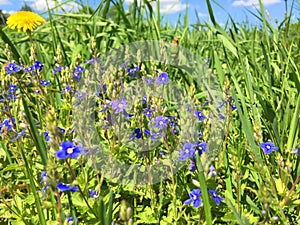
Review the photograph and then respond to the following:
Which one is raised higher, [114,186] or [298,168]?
[298,168]

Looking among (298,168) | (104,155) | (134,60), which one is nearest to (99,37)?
(134,60)

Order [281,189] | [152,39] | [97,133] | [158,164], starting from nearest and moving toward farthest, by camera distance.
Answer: [281,189] < [158,164] < [97,133] < [152,39]

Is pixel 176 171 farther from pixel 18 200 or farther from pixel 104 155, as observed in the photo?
pixel 18 200

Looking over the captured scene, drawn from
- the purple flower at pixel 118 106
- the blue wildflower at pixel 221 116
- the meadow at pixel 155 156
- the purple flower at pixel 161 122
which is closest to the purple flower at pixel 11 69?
the meadow at pixel 155 156

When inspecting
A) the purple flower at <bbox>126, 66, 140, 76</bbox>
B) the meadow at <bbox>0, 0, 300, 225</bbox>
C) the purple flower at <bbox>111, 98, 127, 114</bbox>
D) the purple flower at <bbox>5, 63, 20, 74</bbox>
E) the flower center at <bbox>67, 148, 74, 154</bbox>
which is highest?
the purple flower at <bbox>5, 63, 20, 74</bbox>

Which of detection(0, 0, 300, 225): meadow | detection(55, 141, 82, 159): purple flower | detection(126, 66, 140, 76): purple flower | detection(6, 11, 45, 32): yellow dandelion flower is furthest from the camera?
detection(6, 11, 45, 32): yellow dandelion flower

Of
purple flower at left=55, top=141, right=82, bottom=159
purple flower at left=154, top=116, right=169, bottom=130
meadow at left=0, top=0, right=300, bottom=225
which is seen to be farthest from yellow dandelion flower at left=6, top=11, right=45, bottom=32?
purple flower at left=55, top=141, right=82, bottom=159

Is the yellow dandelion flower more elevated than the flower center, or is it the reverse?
the yellow dandelion flower

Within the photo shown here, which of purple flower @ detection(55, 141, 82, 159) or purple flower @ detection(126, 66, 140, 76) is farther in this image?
purple flower @ detection(126, 66, 140, 76)

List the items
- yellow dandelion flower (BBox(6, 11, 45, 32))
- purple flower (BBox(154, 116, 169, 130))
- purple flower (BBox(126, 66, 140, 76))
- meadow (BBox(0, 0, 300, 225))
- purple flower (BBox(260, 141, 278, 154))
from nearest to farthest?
meadow (BBox(0, 0, 300, 225))
purple flower (BBox(260, 141, 278, 154))
purple flower (BBox(154, 116, 169, 130))
purple flower (BBox(126, 66, 140, 76))
yellow dandelion flower (BBox(6, 11, 45, 32))

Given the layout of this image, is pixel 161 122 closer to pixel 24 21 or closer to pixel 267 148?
pixel 267 148

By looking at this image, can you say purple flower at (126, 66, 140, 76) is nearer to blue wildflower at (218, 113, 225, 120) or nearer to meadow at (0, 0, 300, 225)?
meadow at (0, 0, 300, 225)
